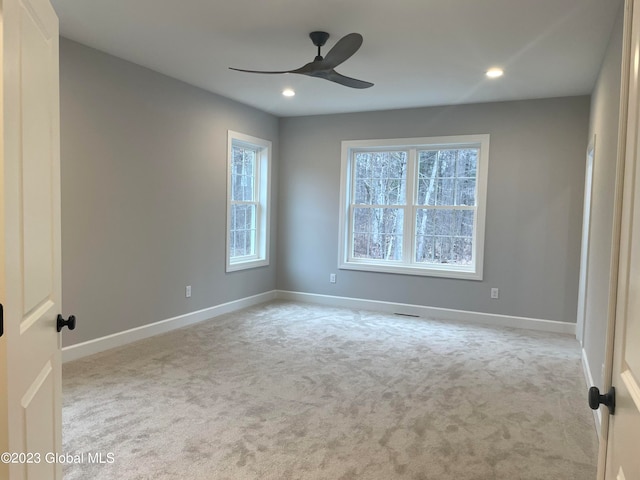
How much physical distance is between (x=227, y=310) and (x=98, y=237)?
6.58 feet

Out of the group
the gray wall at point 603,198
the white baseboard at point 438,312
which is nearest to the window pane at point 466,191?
the white baseboard at point 438,312

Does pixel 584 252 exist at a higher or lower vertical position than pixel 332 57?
lower

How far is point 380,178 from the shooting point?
5980 millimetres

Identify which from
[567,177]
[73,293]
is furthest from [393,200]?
[73,293]

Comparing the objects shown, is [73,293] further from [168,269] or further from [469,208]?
[469,208]

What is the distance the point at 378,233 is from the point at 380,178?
2.41 feet

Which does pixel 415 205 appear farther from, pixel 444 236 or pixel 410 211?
pixel 444 236

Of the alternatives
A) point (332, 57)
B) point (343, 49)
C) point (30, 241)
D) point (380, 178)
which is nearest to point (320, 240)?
point (380, 178)

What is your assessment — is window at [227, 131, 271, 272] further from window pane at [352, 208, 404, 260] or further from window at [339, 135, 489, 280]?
window pane at [352, 208, 404, 260]

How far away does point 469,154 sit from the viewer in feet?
18.0

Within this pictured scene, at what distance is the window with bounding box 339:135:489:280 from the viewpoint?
5449mm

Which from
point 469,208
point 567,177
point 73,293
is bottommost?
point 73,293

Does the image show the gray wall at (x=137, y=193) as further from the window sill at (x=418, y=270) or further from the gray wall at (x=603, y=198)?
the gray wall at (x=603, y=198)

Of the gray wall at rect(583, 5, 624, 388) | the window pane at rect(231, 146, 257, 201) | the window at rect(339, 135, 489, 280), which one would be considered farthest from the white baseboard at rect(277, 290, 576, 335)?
the window pane at rect(231, 146, 257, 201)
